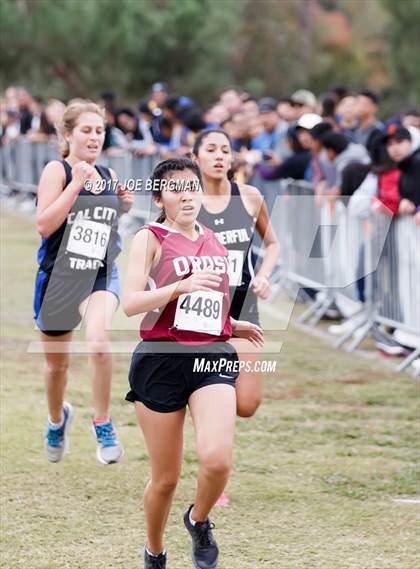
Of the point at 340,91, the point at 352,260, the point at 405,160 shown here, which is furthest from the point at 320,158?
the point at 340,91

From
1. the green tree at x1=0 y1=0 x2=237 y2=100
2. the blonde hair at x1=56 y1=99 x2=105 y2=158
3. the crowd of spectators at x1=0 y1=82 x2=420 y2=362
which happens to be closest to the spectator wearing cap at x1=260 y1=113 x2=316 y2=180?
the crowd of spectators at x1=0 y1=82 x2=420 y2=362

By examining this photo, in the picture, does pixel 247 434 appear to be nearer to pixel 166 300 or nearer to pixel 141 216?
pixel 166 300

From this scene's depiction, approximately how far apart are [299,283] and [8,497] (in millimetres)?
6426

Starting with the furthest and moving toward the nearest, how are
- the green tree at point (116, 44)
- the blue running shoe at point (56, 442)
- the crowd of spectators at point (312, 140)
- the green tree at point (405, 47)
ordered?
the green tree at point (405, 47) < the green tree at point (116, 44) < the crowd of spectators at point (312, 140) < the blue running shoe at point (56, 442)

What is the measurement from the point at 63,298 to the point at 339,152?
5407mm

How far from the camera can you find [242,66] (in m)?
53.2

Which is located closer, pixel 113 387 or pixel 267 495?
pixel 267 495

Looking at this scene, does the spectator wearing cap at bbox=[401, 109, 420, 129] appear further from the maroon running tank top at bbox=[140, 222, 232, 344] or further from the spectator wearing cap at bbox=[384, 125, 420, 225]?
the maroon running tank top at bbox=[140, 222, 232, 344]

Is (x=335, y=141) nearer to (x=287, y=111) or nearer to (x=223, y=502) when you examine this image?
(x=287, y=111)

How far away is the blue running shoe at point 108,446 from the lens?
687cm

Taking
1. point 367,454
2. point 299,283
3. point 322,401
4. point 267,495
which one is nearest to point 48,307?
point 267,495

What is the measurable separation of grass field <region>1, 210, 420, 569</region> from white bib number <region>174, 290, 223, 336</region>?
1176 mm

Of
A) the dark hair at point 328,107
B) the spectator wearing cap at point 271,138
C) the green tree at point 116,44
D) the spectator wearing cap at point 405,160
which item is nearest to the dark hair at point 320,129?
the dark hair at point 328,107

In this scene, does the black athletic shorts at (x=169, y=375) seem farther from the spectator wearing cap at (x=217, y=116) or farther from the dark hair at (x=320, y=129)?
the spectator wearing cap at (x=217, y=116)
